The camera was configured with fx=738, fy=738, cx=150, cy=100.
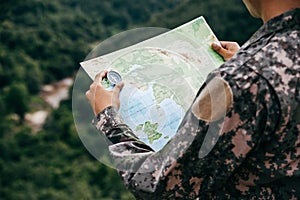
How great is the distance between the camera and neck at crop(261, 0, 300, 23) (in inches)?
39.3

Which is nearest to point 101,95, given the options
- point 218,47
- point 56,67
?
point 218,47

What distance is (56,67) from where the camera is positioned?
2362 cm

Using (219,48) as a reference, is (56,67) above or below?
below

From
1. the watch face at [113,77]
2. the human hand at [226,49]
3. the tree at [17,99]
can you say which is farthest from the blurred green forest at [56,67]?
the watch face at [113,77]

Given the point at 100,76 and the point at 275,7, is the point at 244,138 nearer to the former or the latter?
the point at 275,7

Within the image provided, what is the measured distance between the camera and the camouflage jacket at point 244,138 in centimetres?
94

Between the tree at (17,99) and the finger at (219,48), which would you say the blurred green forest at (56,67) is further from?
the finger at (219,48)

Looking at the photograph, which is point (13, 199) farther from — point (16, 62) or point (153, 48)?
point (153, 48)

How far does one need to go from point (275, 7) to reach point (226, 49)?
0.31 metres

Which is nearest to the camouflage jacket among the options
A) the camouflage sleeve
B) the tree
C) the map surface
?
the camouflage sleeve

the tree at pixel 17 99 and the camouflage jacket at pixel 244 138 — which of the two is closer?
the camouflage jacket at pixel 244 138

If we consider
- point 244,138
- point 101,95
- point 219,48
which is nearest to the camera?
Result: point 244,138

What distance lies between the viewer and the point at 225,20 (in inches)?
703

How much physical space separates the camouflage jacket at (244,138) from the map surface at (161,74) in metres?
0.15
